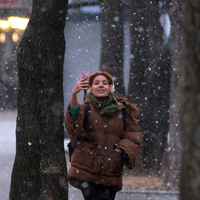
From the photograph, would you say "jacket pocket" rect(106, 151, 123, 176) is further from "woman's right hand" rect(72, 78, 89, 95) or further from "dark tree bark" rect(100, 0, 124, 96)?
"dark tree bark" rect(100, 0, 124, 96)

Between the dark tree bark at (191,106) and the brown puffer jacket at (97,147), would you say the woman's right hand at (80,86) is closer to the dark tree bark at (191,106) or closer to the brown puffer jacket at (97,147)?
the brown puffer jacket at (97,147)

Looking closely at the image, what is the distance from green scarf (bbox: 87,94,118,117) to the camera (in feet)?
12.5

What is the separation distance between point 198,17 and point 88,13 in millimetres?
9650

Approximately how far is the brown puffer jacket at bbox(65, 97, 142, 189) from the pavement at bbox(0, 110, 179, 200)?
85.6 inches

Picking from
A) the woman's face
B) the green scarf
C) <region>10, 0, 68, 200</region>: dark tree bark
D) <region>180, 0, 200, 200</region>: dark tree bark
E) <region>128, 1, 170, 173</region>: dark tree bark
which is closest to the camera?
<region>180, 0, 200, 200</region>: dark tree bark

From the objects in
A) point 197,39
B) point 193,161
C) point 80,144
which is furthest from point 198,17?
point 80,144

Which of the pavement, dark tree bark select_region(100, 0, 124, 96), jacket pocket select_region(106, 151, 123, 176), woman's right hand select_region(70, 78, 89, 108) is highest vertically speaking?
dark tree bark select_region(100, 0, 124, 96)

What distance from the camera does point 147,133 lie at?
7.97 metres

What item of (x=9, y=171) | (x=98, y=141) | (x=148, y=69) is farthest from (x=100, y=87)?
(x=9, y=171)

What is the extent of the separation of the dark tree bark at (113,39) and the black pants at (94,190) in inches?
163

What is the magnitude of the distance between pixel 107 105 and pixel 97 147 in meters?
0.44

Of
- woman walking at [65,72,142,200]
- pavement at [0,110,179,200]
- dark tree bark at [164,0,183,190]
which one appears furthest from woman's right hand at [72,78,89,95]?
dark tree bark at [164,0,183,190]

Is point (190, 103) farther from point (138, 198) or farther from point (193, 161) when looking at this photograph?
point (138, 198)

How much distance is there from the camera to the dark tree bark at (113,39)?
7.92 metres
